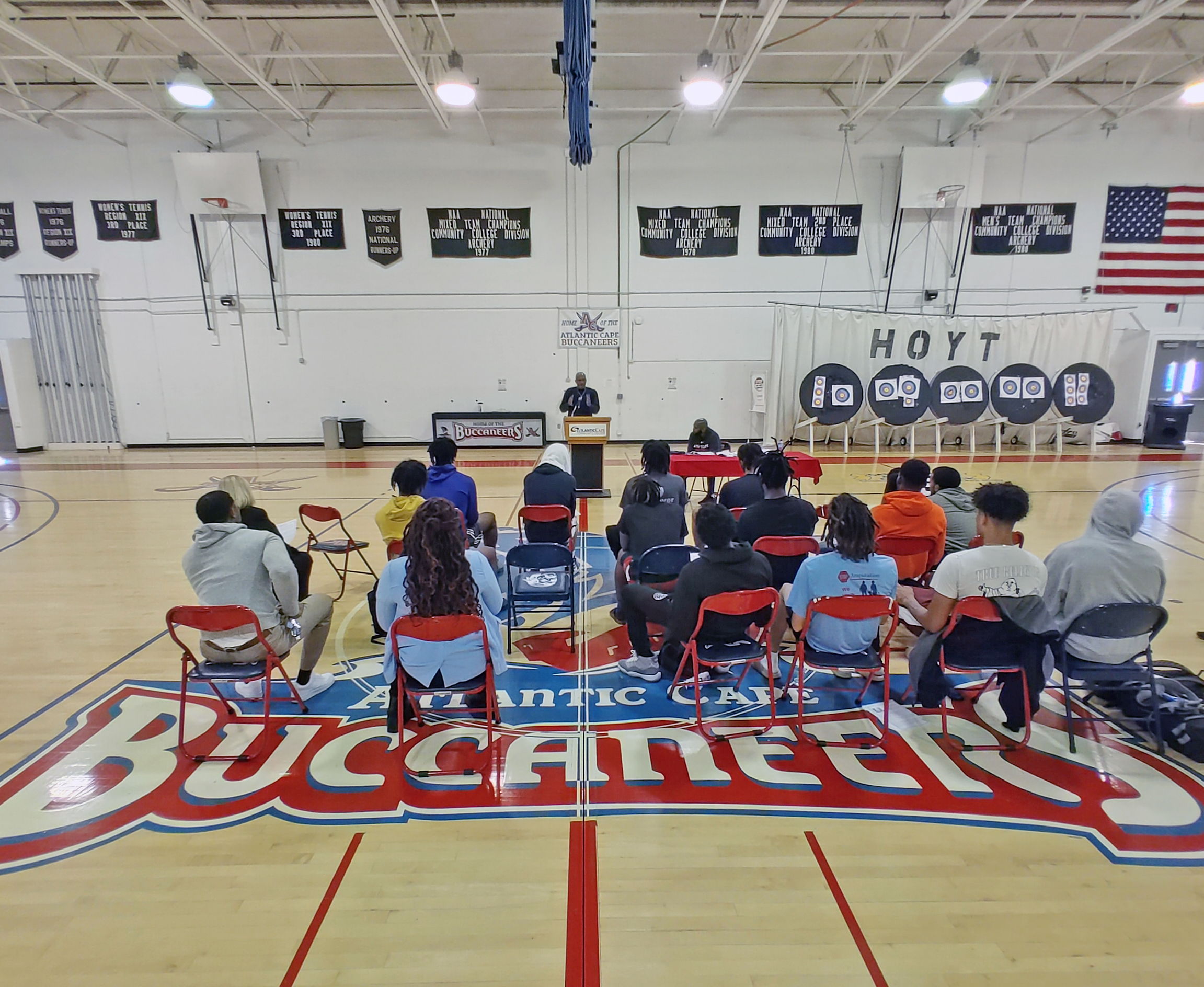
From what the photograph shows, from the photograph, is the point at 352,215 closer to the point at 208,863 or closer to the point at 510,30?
the point at 510,30

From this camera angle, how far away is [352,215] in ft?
39.4

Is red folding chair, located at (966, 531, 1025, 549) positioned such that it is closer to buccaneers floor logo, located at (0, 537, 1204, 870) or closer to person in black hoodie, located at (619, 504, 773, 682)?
buccaneers floor logo, located at (0, 537, 1204, 870)

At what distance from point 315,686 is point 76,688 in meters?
1.43

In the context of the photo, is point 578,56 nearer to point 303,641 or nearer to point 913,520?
point 913,520

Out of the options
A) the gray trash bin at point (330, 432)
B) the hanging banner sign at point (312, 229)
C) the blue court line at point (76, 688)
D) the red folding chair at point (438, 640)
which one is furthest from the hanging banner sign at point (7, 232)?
the red folding chair at point (438, 640)

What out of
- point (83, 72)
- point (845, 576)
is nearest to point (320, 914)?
point (845, 576)

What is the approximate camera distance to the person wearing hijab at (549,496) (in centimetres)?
463

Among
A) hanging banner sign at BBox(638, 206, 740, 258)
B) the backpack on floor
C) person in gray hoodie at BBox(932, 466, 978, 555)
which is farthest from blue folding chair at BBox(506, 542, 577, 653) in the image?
hanging banner sign at BBox(638, 206, 740, 258)

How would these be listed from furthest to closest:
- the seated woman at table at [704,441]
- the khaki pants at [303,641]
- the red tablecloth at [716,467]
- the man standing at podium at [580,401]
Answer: the man standing at podium at [580,401]
the seated woman at table at [704,441]
the red tablecloth at [716,467]
the khaki pants at [303,641]

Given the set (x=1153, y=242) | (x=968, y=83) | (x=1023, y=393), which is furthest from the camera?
(x=1153, y=242)

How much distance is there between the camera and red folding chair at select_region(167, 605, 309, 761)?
8.94 feet

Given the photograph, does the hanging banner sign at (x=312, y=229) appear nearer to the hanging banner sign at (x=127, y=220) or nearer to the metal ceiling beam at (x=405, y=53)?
the hanging banner sign at (x=127, y=220)

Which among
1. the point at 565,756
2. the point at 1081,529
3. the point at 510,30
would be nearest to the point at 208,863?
the point at 565,756

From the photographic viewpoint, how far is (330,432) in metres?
12.4
